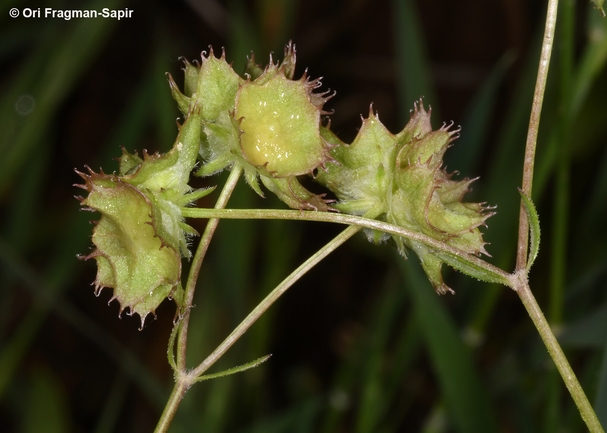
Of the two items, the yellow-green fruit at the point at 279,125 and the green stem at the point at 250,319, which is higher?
the yellow-green fruit at the point at 279,125

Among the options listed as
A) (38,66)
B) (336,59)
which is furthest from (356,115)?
(38,66)

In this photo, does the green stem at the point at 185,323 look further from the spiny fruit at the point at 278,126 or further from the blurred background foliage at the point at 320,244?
the blurred background foliage at the point at 320,244

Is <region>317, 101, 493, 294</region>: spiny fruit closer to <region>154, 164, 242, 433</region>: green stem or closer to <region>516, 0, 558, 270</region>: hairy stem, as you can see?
<region>516, 0, 558, 270</region>: hairy stem

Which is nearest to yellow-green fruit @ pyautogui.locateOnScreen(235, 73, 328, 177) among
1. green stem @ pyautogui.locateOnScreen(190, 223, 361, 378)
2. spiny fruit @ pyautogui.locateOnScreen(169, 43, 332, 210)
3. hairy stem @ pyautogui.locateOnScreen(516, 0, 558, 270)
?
spiny fruit @ pyautogui.locateOnScreen(169, 43, 332, 210)

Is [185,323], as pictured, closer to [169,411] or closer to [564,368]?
[169,411]

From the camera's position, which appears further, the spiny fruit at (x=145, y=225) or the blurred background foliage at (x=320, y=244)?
the blurred background foliage at (x=320, y=244)

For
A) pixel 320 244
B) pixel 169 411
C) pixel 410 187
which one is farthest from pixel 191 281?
pixel 320 244

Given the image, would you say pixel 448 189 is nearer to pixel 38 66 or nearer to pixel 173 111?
pixel 173 111

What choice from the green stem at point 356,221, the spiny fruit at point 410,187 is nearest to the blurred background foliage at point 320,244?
the spiny fruit at point 410,187
